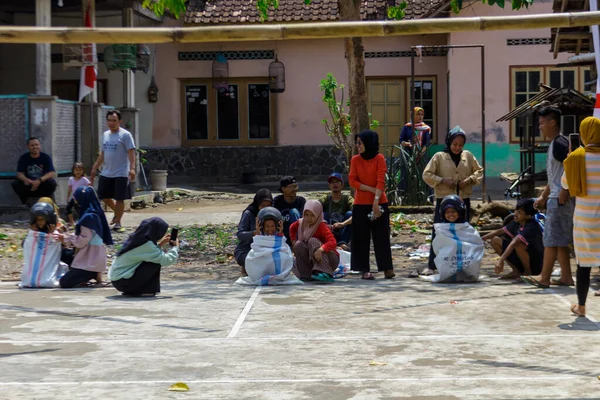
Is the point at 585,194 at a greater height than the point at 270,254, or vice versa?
the point at 585,194

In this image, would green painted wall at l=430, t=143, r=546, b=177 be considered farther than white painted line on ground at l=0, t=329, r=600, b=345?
Yes

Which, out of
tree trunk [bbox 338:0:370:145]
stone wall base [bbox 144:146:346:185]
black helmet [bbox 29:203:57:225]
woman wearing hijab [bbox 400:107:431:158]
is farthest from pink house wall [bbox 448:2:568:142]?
black helmet [bbox 29:203:57:225]

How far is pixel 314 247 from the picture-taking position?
995 centimetres

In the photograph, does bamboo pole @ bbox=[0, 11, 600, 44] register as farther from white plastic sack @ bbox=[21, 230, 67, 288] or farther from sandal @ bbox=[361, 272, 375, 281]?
sandal @ bbox=[361, 272, 375, 281]

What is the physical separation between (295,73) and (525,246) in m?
16.3

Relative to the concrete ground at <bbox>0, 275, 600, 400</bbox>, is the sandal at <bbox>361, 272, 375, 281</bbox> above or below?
above

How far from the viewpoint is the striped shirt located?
7.66 meters

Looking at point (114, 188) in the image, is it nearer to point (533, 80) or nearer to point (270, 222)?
point (270, 222)

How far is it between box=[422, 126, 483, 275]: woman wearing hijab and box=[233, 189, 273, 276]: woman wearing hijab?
169 cm

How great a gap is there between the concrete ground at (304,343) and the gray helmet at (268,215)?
0.69m

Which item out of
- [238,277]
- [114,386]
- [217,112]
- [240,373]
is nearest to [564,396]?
[240,373]

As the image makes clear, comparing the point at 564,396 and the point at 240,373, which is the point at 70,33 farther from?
the point at 564,396

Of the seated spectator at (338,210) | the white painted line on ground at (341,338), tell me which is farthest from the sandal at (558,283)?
the seated spectator at (338,210)

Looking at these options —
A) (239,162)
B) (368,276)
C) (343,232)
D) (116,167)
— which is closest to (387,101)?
(239,162)
